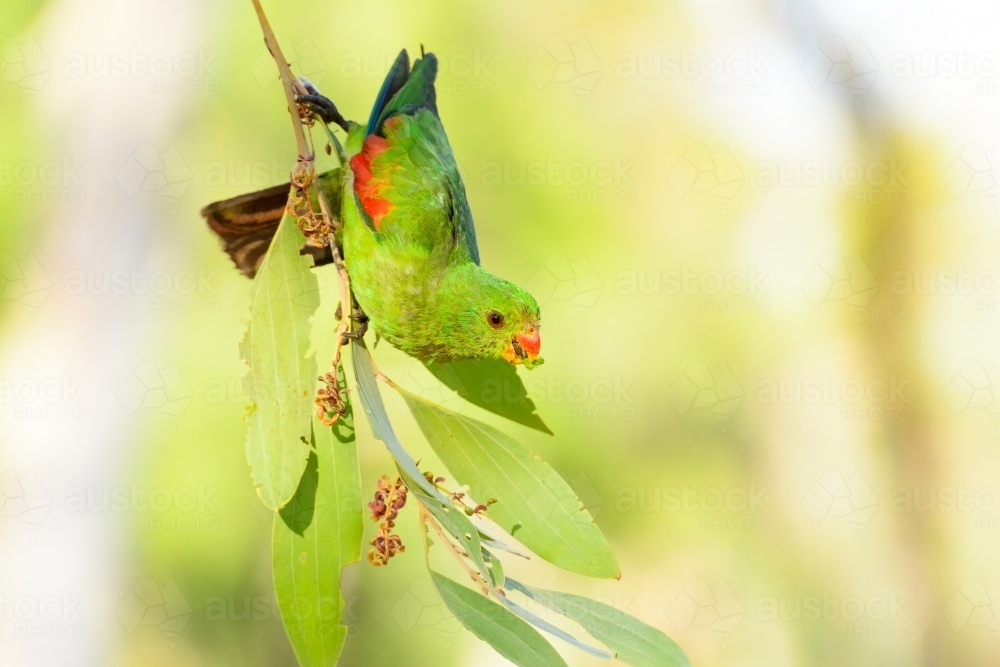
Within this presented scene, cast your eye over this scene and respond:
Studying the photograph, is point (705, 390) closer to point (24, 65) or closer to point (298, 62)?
point (298, 62)

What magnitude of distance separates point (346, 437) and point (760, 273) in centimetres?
516

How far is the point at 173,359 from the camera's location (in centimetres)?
466

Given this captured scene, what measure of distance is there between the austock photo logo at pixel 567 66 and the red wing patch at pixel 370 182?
4.45 meters

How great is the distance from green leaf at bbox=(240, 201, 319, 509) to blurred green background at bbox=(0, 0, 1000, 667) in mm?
2522

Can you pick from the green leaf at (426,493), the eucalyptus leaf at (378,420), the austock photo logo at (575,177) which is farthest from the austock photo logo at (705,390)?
the green leaf at (426,493)

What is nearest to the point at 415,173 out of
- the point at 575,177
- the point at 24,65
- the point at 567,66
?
the point at 24,65

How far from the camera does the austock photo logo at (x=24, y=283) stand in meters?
4.54

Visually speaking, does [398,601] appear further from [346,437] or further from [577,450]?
[346,437]

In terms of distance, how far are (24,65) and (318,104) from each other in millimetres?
3565

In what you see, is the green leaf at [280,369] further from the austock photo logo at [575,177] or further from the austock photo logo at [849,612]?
the austock photo logo at [849,612]

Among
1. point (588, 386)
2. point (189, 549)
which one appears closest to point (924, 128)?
point (588, 386)

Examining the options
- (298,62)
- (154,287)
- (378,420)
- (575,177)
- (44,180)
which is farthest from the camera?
(575,177)

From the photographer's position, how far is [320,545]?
1.58 metres

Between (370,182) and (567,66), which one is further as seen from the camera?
(567,66)
